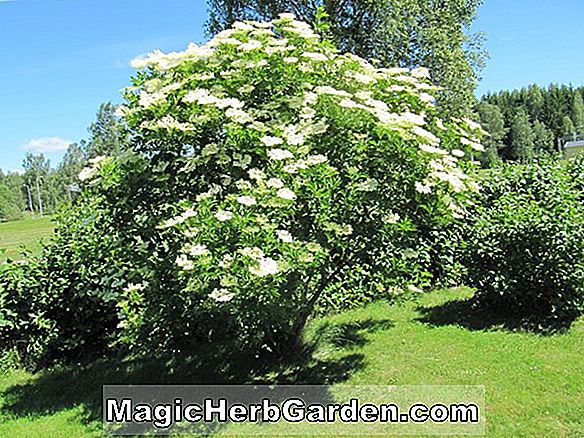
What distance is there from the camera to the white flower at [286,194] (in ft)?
9.09

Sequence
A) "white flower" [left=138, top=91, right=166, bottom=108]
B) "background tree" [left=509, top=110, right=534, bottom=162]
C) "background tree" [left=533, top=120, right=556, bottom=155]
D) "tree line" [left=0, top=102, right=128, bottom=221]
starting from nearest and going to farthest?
"white flower" [left=138, top=91, right=166, bottom=108]
"tree line" [left=0, top=102, right=128, bottom=221]
"background tree" [left=509, top=110, right=534, bottom=162]
"background tree" [left=533, top=120, right=556, bottom=155]

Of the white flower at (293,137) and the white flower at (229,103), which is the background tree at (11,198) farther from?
the white flower at (293,137)

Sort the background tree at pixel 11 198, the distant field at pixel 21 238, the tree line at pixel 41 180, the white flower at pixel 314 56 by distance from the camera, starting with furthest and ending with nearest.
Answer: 1. the background tree at pixel 11 198
2. the tree line at pixel 41 180
3. the distant field at pixel 21 238
4. the white flower at pixel 314 56

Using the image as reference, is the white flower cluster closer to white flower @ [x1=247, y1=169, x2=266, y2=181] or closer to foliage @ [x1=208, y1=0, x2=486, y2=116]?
white flower @ [x1=247, y1=169, x2=266, y2=181]

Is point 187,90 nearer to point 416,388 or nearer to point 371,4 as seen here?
point 416,388

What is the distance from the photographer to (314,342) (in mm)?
4289

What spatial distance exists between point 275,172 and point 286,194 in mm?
208

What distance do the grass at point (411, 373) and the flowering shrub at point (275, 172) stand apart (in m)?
0.62

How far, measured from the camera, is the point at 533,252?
435cm

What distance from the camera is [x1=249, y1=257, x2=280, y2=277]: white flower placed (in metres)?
2.58

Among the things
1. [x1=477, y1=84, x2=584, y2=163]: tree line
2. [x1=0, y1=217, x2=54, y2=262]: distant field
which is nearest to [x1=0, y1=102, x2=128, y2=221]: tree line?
[x1=0, y1=217, x2=54, y2=262]: distant field

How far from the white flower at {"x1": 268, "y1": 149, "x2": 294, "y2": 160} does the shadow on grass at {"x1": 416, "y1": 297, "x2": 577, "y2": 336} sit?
8.13 feet

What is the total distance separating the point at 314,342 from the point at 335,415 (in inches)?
42.7

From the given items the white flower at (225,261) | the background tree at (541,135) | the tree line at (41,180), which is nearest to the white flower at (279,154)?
the white flower at (225,261)
